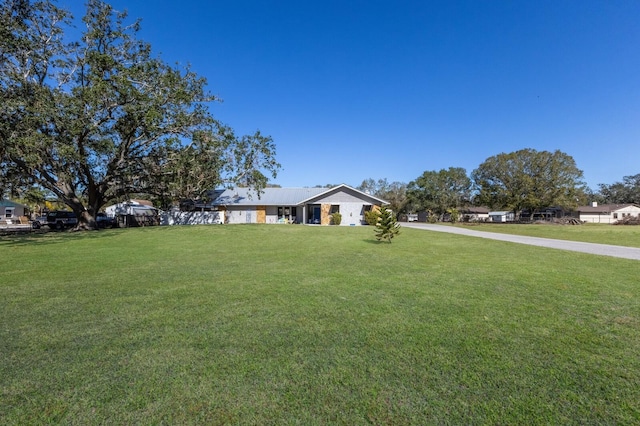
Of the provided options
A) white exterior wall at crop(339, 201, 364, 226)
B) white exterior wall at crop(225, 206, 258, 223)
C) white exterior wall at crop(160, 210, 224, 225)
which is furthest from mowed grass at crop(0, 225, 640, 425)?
white exterior wall at crop(225, 206, 258, 223)

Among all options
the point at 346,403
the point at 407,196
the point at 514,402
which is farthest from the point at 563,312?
the point at 407,196

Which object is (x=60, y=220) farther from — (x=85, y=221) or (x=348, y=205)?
(x=348, y=205)

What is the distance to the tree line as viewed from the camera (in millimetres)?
45719

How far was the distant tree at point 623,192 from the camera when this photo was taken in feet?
256

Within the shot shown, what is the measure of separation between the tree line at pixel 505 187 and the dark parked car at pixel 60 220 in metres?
41.8

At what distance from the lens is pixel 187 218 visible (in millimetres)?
30719

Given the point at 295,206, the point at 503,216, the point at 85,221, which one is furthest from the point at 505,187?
the point at 85,221

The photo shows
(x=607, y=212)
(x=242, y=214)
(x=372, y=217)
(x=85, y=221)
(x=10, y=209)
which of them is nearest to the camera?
(x=372, y=217)

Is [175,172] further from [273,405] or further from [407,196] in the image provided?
[407,196]

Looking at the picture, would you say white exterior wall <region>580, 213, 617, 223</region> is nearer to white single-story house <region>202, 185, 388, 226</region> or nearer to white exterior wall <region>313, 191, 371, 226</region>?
white single-story house <region>202, 185, 388, 226</region>

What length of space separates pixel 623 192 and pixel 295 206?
96468 mm

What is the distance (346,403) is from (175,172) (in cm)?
2391

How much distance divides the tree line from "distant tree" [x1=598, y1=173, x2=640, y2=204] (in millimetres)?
41078

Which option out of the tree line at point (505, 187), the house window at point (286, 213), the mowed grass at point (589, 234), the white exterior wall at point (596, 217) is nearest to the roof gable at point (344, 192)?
the house window at point (286, 213)
